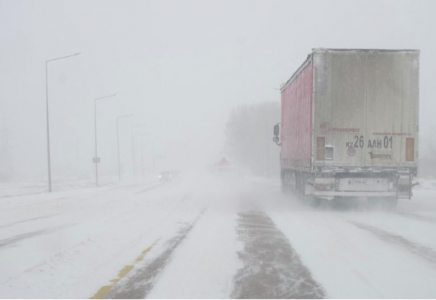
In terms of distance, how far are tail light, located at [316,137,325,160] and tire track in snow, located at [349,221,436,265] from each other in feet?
10.9

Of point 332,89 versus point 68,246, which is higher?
point 332,89

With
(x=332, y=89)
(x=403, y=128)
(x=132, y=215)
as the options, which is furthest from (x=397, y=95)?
(x=132, y=215)

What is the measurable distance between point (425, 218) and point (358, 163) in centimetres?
237

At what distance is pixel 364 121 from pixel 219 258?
8.10 metres

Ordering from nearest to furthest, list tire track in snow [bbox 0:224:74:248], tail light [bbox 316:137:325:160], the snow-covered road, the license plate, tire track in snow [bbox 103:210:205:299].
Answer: tire track in snow [bbox 103:210:205:299], the snow-covered road, tire track in snow [bbox 0:224:74:248], tail light [bbox 316:137:325:160], the license plate

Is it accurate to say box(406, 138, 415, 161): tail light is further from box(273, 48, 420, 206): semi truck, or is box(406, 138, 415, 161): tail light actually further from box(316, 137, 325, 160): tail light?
box(316, 137, 325, 160): tail light

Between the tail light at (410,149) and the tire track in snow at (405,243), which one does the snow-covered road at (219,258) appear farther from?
the tail light at (410,149)

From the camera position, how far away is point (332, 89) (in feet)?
44.5

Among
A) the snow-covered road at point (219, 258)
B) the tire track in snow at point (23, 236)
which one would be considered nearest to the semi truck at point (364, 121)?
the snow-covered road at point (219, 258)

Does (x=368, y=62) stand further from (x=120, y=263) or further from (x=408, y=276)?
(x=120, y=263)

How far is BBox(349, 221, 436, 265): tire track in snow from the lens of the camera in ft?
23.9

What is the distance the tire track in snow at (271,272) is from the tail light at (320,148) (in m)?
4.64

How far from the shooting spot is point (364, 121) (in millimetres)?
13570

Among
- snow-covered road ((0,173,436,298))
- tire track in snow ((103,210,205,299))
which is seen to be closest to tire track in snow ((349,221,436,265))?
snow-covered road ((0,173,436,298))
